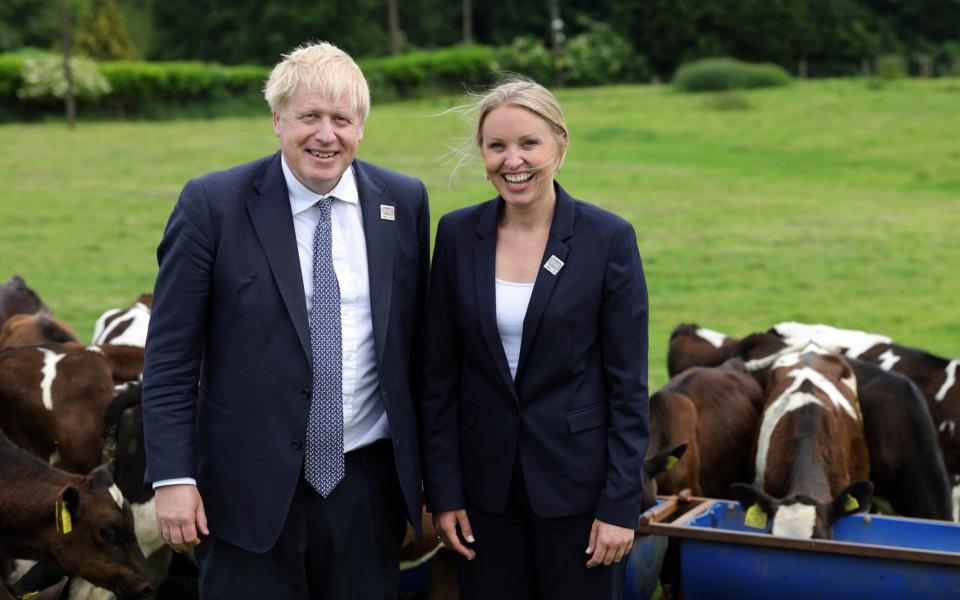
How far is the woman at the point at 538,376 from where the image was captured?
13.2 ft

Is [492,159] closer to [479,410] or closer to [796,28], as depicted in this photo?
[479,410]

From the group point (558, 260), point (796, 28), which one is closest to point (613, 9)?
point (796, 28)

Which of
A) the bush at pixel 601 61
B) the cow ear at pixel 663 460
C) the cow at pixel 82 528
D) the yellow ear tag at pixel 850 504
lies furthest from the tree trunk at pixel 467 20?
the cow at pixel 82 528

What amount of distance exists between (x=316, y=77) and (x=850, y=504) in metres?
3.56

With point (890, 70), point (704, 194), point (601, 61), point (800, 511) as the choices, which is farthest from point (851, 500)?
point (601, 61)

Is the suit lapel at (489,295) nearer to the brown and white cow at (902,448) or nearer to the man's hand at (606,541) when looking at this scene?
the man's hand at (606,541)

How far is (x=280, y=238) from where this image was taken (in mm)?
3979

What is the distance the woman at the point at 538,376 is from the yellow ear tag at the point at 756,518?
7.17ft

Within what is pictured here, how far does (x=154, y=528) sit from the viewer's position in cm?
648

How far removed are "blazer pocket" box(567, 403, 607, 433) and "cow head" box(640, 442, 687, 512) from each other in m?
2.30

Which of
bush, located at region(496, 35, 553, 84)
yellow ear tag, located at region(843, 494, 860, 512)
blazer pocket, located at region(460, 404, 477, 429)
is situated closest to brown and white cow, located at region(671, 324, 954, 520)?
yellow ear tag, located at region(843, 494, 860, 512)

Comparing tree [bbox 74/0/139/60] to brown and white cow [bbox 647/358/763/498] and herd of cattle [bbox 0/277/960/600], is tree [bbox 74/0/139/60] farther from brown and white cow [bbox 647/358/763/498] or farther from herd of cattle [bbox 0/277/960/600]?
brown and white cow [bbox 647/358/763/498]

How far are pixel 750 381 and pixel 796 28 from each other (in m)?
60.5

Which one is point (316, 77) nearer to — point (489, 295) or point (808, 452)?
point (489, 295)
